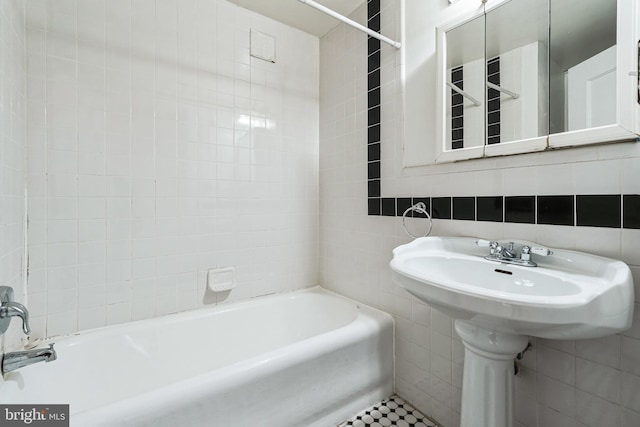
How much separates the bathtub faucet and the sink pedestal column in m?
1.43

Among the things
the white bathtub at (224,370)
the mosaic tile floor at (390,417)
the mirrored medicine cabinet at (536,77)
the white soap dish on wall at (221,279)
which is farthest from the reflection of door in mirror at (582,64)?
the white soap dish on wall at (221,279)

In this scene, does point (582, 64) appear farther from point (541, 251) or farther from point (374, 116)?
point (374, 116)

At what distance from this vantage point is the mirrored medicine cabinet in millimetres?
862

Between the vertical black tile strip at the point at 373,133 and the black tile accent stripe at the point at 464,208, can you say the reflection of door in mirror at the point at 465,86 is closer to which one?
the black tile accent stripe at the point at 464,208

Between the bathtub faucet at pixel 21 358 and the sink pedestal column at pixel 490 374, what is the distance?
1.43 meters

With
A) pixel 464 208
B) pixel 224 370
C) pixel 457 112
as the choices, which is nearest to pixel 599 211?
pixel 464 208

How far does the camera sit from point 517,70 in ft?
3.61

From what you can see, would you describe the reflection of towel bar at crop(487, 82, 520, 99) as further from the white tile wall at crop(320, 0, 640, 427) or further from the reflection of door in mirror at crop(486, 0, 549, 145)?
the white tile wall at crop(320, 0, 640, 427)

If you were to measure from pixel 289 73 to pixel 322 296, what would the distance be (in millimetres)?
1544

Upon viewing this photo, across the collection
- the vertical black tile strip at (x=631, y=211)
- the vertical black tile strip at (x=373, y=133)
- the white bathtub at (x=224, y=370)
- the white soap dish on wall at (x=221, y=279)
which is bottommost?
the white bathtub at (x=224, y=370)

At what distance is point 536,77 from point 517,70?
8 cm

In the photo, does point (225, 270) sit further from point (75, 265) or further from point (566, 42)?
point (566, 42)

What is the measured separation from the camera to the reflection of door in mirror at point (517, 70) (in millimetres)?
1029

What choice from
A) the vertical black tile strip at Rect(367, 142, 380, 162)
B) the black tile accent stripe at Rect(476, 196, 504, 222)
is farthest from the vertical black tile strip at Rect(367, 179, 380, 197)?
the black tile accent stripe at Rect(476, 196, 504, 222)
